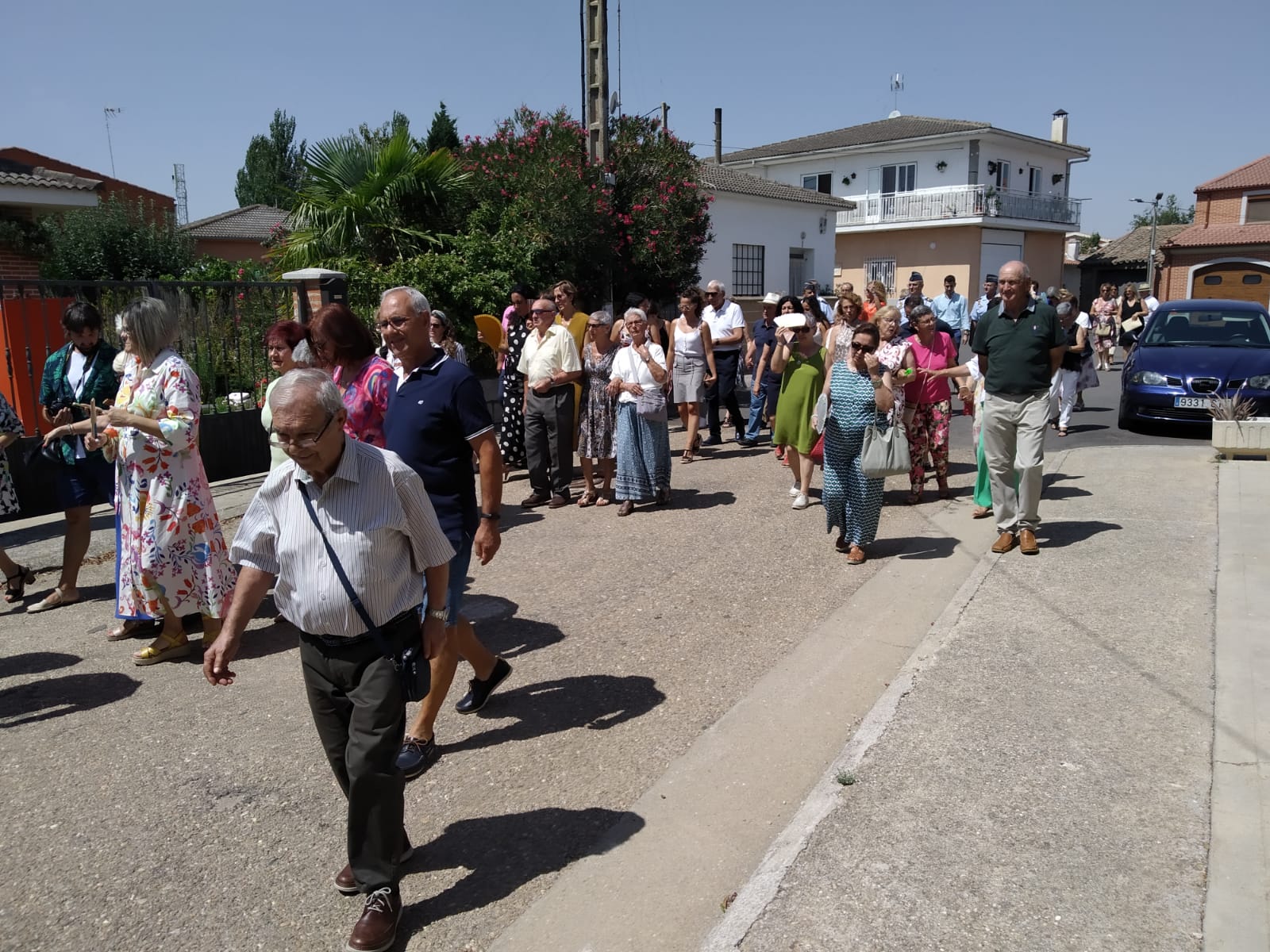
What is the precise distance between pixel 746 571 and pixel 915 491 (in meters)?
2.67

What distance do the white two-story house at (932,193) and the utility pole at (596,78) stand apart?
24.8 metres

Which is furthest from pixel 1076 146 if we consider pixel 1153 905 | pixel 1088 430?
pixel 1153 905

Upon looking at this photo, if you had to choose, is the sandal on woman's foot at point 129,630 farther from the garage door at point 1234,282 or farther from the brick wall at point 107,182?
the garage door at point 1234,282

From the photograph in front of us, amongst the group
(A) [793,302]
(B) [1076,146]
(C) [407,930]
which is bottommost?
(C) [407,930]

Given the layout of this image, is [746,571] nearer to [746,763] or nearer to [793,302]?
[746,763]

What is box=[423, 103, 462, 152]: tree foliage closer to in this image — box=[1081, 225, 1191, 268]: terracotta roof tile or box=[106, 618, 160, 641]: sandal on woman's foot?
box=[106, 618, 160, 641]: sandal on woman's foot

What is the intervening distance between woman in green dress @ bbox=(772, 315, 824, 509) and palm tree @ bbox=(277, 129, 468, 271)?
19.7 ft

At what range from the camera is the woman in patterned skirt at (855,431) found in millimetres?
6742

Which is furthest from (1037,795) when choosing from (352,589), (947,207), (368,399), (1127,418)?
(947,207)

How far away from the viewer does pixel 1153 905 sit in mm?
3004

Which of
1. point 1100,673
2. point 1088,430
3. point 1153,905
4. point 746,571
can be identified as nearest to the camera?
point 1153,905

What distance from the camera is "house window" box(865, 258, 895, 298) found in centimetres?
4147

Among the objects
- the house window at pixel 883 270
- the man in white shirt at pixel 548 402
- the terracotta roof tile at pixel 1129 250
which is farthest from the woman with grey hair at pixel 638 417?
the terracotta roof tile at pixel 1129 250

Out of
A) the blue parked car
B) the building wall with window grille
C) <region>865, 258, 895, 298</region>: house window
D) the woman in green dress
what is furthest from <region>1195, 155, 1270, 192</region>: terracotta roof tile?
the woman in green dress
